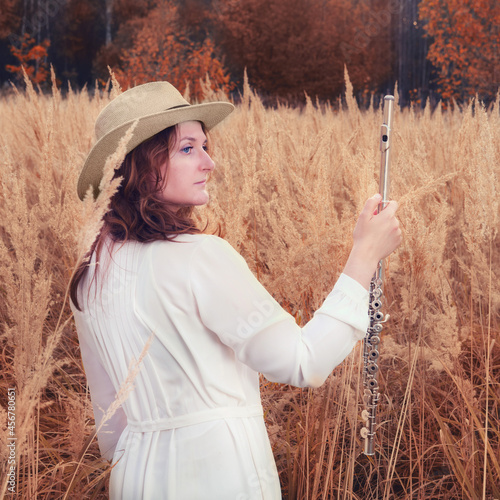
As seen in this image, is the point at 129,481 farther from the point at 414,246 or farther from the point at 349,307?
the point at 414,246

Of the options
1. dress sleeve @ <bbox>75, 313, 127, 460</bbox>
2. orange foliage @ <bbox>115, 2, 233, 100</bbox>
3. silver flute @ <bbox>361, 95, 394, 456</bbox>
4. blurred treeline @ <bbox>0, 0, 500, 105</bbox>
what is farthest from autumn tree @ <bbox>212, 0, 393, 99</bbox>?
dress sleeve @ <bbox>75, 313, 127, 460</bbox>

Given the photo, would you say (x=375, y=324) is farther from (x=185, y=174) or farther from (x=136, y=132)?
(x=136, y=132)

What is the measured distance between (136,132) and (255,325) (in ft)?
1.49

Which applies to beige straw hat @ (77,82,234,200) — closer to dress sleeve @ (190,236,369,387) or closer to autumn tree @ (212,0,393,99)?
dress sleeve @ (190,236,369,387)

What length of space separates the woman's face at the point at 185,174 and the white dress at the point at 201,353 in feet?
0.45

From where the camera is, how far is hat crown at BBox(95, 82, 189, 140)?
1243 millimetres

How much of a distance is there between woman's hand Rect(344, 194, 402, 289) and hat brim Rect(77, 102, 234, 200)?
0.40m

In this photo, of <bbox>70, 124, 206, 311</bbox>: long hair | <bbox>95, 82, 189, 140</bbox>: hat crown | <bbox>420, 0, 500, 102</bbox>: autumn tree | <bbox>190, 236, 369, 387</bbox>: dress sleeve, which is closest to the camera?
<bbox>190, 236, 369, 387</bbox>: dress sleeve

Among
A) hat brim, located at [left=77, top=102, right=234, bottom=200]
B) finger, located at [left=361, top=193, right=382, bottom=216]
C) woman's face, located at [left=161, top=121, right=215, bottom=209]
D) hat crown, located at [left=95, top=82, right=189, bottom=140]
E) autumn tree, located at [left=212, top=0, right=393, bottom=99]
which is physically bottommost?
finger, located at [left=361, top=193, right=382, bottom=216]

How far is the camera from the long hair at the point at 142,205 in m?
1.13

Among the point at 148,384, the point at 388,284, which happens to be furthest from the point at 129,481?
the point at 388,284

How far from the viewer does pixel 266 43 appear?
2191 centimetres

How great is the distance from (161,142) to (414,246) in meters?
0.65

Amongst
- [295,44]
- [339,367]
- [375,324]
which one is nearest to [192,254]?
[375,324]
